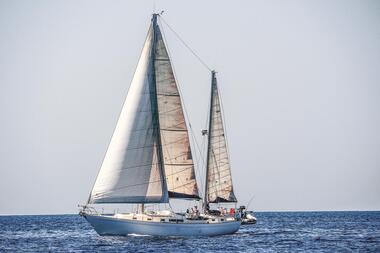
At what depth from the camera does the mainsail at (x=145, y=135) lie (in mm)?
71000

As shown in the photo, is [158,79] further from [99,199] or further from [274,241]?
[274,241]

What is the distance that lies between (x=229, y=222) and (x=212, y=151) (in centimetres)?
775

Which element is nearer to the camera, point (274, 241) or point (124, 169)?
point (124, 169)

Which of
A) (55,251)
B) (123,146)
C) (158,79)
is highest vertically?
(158,79)

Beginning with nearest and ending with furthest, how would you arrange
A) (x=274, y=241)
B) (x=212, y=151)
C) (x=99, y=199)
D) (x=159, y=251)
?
(x=159, y=251)
(x=99, y=199)
(x=274, y=241)
(x=212, y=151)

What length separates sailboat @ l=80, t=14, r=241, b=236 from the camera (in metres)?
70.9

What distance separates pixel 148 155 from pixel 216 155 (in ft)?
45.8

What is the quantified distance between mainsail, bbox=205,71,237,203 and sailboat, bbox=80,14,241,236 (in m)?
10.5

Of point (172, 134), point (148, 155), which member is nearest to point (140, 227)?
point (148, 155)

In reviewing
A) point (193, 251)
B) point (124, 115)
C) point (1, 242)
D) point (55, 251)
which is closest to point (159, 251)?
point (193, 251)

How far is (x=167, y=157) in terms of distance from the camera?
240ft

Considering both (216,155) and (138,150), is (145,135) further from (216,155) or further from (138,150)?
(216,155)

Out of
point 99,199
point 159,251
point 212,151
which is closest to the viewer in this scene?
point 159,251

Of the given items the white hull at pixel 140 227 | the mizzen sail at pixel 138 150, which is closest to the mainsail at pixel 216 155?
the white hull at pixel 140 227
